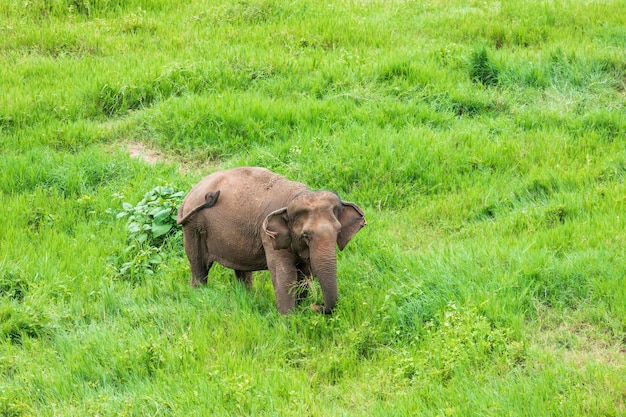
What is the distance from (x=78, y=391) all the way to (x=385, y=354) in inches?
93.1

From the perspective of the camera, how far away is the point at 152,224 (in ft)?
32.3

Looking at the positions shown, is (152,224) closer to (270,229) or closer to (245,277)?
(245,277)

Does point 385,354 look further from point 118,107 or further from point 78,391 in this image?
point 118,107

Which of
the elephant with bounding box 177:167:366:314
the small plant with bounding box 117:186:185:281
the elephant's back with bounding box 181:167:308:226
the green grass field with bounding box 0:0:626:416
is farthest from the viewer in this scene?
the small plant with bounding box 117:186:185:281

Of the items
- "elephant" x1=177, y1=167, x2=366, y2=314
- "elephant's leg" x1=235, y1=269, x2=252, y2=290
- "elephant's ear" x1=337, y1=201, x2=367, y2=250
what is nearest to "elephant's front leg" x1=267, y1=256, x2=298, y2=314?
"elephant" x1=177, y1=167, x2=366, y2=314

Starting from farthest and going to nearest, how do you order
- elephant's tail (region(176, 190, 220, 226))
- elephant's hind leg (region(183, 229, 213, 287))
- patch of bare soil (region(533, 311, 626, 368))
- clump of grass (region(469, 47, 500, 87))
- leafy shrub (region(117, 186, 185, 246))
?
clump of grass (region(469, 47, 500, 87)) → leafy shrub (region(117, 186, 185, 246)) → elephant's hind leg (region(183, 229, 213, 287)) → elephant's tail (region(176, 190, 220, 226)) → patch of bare soil (region(533, 311, 626, 368))

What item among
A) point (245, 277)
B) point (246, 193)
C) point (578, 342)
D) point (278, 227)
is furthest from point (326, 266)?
point (578, 342)

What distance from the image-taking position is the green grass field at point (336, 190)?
23.4ft

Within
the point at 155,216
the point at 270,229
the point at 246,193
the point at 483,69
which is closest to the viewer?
the point at 270,229

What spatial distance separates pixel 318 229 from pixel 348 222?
51 centimetres

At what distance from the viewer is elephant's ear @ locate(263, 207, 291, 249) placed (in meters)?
7.76

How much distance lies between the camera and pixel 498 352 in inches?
281

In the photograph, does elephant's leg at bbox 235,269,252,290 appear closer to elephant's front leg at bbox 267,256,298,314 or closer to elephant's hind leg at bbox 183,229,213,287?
elephant's hind leg at bbox 183,229,213,287

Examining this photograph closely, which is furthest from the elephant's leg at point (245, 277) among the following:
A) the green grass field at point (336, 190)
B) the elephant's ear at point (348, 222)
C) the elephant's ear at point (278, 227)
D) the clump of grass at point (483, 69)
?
the clump of grass at point (483, 69)
